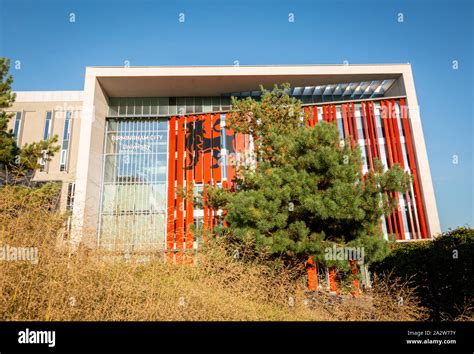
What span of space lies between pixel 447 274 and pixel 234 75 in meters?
20.1

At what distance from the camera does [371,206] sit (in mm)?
9180

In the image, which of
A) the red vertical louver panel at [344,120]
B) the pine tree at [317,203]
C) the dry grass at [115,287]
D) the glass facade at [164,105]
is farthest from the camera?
the glass facade at [164,105]

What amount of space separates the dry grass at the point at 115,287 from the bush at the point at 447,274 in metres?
1.44

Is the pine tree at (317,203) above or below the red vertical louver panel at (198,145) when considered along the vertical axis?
below

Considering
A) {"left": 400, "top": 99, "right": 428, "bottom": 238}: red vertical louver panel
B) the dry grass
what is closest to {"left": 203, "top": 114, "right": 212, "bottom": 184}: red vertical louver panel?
{"left": 400, "top": 99, "right": 428, "bottom": 238}: red vertical louver panel

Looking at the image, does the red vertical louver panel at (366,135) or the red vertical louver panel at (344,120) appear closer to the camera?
the red vertical louver panel at (366,135)

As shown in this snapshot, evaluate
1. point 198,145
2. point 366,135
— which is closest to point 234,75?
point 198,145

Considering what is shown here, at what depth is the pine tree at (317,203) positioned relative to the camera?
8984 mm

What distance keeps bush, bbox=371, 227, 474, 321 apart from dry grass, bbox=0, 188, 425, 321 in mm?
1439
